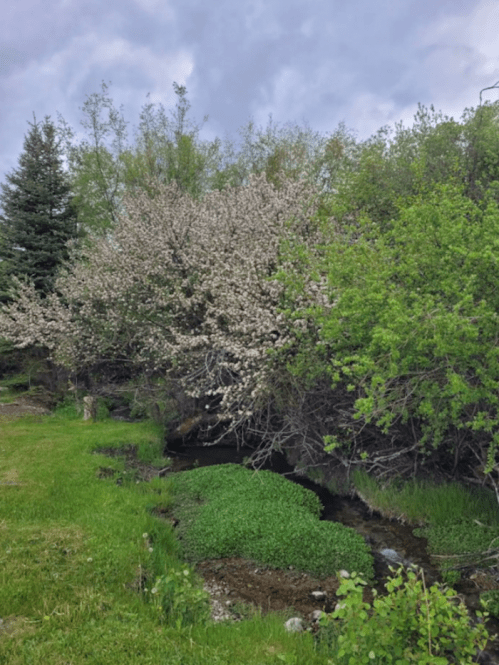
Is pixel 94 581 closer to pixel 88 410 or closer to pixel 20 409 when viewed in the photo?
pixel 88 410

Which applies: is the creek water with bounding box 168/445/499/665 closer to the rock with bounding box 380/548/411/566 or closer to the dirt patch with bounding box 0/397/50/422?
the rock with bounding box 380/548/411/566

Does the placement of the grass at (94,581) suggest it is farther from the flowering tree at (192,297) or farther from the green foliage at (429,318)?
the flowering tree at (192,297)

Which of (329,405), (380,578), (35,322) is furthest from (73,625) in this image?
(35,322)

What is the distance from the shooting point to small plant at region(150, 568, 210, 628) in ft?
19.1

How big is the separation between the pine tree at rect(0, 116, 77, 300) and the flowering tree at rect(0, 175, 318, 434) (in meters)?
2.85

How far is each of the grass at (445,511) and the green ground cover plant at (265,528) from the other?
1505mm

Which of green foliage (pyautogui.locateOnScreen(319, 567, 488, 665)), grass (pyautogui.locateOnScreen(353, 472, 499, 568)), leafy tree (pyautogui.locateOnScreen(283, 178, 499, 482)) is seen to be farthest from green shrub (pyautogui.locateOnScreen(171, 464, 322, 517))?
green foliage (pyautogui.locateOnScreen(319, 567, 488, 665))

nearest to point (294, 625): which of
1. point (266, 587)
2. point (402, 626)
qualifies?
point (266, 587)

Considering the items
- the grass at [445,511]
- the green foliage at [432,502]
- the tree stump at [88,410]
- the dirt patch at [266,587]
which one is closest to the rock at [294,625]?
the dirt patch at [266,587]

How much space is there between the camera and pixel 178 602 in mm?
5891

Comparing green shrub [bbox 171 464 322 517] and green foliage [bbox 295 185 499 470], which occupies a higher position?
green foliage [bbox 295 185 499 470]

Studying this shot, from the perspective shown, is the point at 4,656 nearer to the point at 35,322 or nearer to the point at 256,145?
the point at 35,322

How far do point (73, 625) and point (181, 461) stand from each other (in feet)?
32.2

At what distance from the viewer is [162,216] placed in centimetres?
Result: 1820
